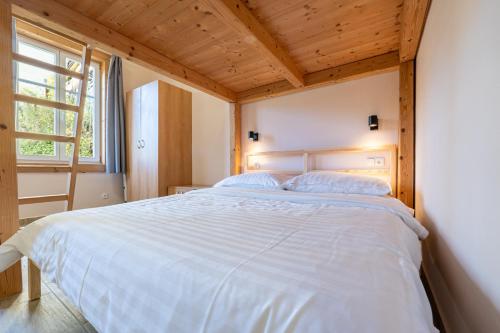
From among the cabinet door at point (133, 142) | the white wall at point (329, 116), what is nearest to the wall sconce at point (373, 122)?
the white wall at point (329, 116)

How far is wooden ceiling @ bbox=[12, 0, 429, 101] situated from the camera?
163 cm

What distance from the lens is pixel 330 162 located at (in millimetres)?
2689

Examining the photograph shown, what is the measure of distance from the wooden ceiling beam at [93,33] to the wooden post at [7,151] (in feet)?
0.50

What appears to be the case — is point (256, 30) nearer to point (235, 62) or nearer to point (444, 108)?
point (235, 62)

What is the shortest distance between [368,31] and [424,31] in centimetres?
43

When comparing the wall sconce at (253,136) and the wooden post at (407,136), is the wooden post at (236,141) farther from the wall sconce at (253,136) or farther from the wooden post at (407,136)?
the wooden post at (407,136)

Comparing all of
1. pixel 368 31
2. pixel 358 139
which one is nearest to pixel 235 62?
pixel 368 31

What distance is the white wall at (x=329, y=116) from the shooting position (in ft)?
7.92

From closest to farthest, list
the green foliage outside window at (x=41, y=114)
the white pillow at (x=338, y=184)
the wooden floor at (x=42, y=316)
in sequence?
1. the wooden floor at (x=42, y=316)
2. the white pillow at (x=338, y=184)
3. the green foliage outside window at (x=41, y=114)

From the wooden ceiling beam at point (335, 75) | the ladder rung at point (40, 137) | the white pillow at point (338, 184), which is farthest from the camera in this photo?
the wooden ceiling beam at point (335, 75)

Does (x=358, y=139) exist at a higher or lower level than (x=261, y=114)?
lower

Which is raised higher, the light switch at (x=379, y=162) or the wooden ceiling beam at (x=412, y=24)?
the wooden ceiling beam at (x=412, y=24)

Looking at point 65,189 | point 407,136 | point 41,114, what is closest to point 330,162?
point 407,136

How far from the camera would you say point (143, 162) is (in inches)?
144
